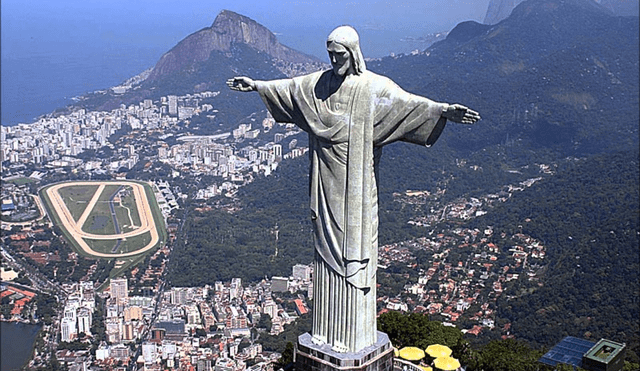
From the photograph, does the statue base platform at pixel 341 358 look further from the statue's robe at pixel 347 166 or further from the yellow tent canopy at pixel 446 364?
the yellow tent canopy at pixel 446 364

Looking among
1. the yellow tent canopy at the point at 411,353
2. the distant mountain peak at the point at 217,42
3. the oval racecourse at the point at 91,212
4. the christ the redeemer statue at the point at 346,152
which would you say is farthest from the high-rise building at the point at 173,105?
the christ the redeemer statue at the point at 346,152

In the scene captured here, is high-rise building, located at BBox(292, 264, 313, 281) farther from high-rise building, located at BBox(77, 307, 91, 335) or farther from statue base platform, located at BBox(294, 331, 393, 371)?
statue base platform, located at BBox(294, 331, 393, 371)

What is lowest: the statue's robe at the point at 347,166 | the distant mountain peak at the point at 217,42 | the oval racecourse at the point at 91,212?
the oval racecourse at the point at 91,212

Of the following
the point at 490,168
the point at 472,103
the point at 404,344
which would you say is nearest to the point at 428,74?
the point at 472,103

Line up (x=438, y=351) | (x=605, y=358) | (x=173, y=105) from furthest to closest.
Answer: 1. (x=173, y=105)
2. (x=605, y=358)
3. (x=438, y=351)

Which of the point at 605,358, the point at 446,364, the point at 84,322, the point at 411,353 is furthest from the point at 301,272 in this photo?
the point at 446,364

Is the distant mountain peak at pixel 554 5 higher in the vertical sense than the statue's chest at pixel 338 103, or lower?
higher

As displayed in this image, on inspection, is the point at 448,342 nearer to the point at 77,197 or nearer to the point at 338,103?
the point at 338,103
